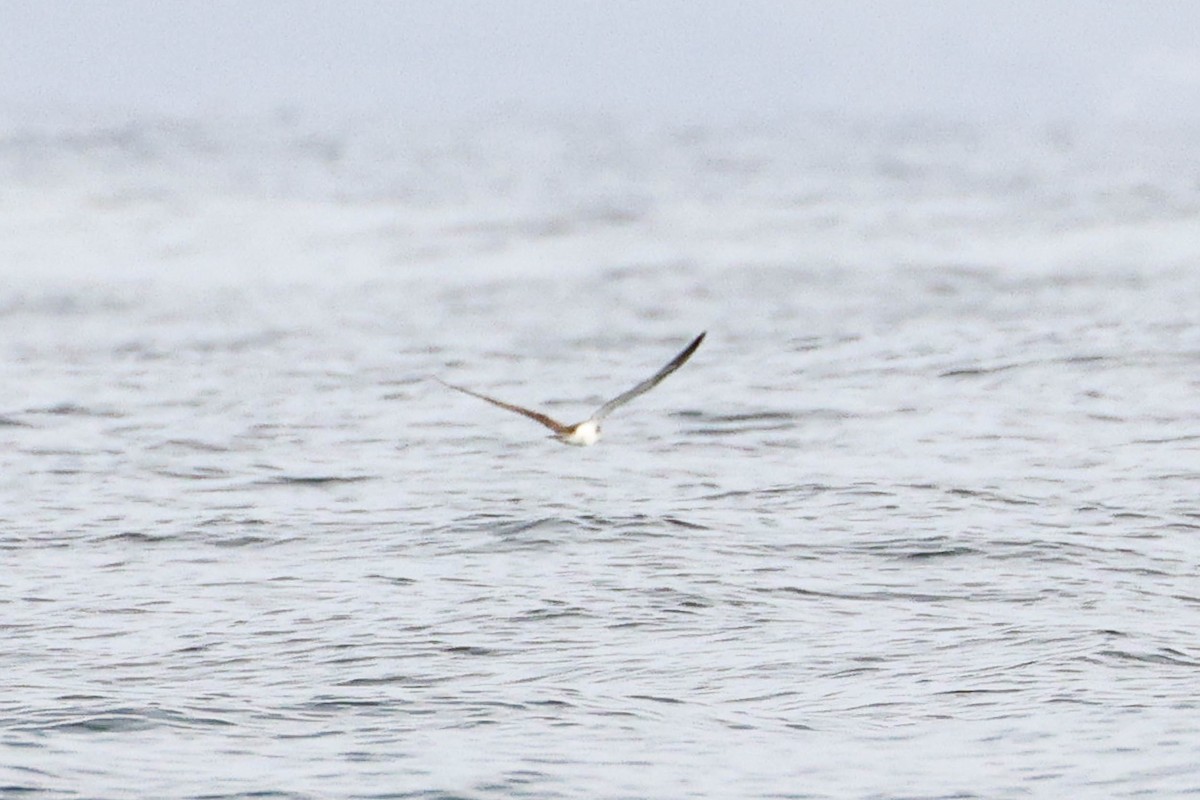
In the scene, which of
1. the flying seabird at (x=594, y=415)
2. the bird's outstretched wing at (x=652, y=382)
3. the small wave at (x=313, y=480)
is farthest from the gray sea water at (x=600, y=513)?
the bird's outstretched wing at (x=652, y=382)

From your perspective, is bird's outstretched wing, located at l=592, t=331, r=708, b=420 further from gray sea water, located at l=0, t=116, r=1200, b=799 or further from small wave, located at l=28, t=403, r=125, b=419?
small wave, located at l=28, t=403, r=125, b=419

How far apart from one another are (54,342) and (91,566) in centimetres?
2449

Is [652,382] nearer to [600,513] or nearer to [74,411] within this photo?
[600,513]

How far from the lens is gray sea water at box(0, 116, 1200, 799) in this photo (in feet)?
71.2

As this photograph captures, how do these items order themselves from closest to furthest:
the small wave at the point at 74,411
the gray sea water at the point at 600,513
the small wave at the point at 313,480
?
the gray sea water at the point at 600,513 → the small wave at the point at 313,480 → the small wave at the point at 74,411

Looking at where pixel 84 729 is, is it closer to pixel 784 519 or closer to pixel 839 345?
pixel 784 519

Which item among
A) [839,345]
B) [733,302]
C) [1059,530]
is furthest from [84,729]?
[733,302]

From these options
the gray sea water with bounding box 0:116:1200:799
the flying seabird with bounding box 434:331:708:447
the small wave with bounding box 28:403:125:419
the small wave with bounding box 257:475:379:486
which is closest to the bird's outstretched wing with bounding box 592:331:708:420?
the flying seabird with bounding box 434:331:708:447

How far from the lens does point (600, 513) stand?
3334 centimetres

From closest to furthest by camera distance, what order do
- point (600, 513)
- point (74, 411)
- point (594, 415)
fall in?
1. point (594, 415)
2. point (600, 513)
3. point (74, 411)

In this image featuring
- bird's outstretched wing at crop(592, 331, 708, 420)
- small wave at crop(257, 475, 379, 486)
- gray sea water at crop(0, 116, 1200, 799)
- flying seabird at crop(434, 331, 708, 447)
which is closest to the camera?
bird's outstretched wing at crop(592, 331, 708, 420)

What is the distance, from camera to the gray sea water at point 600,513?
21.7 m

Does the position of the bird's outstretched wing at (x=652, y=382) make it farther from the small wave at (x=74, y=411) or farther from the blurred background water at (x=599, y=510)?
the small wave at (x=74, y=411)

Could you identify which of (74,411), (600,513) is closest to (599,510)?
(600,513)
